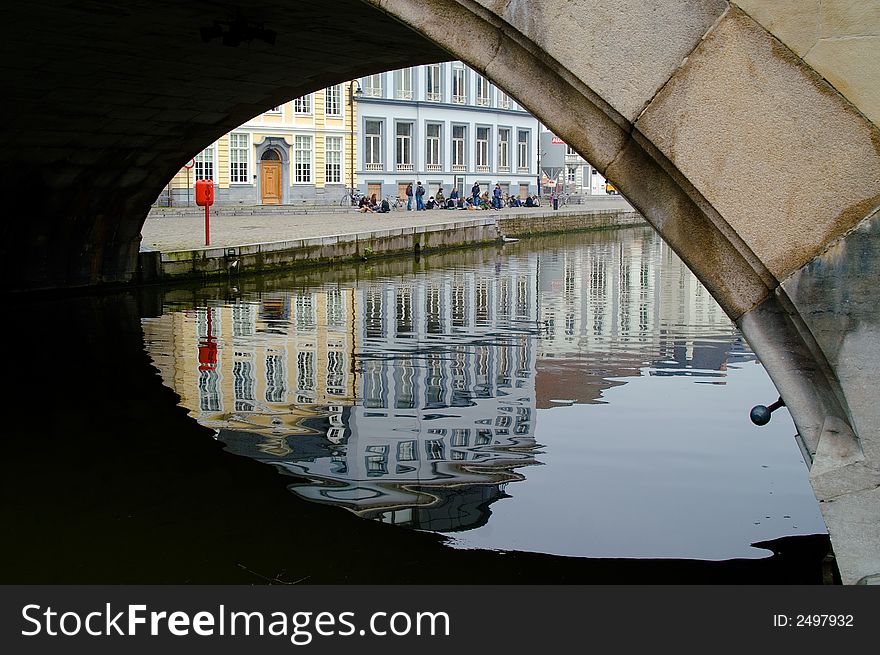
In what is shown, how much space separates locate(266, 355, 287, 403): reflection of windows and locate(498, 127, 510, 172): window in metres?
49.0

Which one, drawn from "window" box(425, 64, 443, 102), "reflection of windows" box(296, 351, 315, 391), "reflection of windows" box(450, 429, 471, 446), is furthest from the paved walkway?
"window" box(425, 64, 443, 102)

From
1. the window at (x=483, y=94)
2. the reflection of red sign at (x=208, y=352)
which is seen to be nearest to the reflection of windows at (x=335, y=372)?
the reflection of red sign at (x=208, y=352)

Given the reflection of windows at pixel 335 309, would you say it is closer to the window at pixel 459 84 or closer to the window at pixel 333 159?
the window at pixel 333 159

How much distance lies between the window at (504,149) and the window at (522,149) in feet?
2.41

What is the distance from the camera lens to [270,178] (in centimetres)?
4841

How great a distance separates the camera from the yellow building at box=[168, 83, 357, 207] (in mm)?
46656

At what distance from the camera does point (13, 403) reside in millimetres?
10367

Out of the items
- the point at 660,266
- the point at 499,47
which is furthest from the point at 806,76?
the point at 660,266

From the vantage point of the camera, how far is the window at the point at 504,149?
199 ft

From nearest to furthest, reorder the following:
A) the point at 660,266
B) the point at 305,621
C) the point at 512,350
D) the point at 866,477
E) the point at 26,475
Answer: the point at 866,477 → the point at 305,621 → the point at 26,475 → the point at 512,350 → the point at 660,266

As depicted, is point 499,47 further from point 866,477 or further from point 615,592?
point 615,592

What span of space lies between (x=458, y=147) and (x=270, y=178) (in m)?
12.5

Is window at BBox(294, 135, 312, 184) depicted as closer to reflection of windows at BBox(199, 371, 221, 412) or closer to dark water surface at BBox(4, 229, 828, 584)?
dark water surface at BBox(4, 229, 828, 584)

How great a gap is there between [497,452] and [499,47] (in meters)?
4.16
